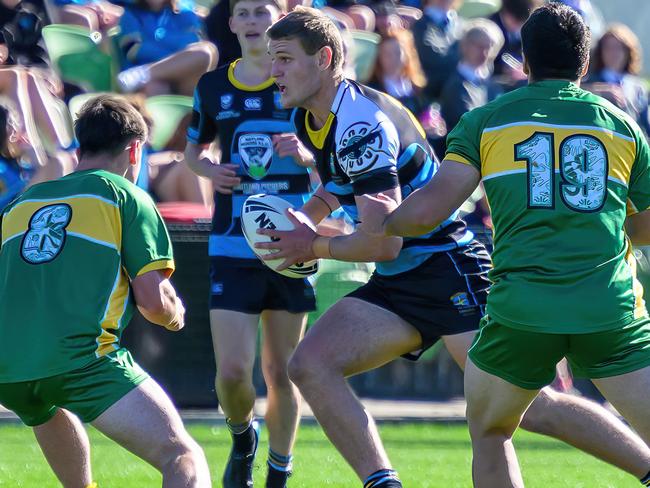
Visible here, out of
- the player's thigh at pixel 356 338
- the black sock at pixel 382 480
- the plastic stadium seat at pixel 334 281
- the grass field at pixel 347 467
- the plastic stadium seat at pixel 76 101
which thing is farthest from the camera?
the plastic stadium seat at pixel 76 101

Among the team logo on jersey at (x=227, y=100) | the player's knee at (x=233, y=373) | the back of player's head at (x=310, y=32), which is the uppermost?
the back of player's head at (x=310, y=32)

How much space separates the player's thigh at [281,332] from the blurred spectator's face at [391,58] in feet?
16.4

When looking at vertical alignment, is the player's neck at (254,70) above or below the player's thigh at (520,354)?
below

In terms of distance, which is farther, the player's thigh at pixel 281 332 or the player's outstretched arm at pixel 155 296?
the player's thigh at pixel 281 332

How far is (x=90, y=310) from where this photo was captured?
14.6 ft

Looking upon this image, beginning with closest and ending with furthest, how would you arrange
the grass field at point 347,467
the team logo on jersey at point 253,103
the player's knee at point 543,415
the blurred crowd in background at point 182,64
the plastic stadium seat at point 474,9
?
the player's knee at point 543,415 < the team logo on jersey at point 253,103 < the grass field at point 347,467 < the blurred crowd in background at point 182,64 < the plastic stadium seat at point 474,9

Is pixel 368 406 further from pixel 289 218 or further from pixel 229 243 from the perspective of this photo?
pixel 289 218

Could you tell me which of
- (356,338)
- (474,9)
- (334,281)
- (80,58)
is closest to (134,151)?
(356,338)

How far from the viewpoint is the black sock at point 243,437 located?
632 cm

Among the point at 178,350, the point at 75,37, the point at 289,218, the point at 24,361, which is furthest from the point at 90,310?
the point at 75,37

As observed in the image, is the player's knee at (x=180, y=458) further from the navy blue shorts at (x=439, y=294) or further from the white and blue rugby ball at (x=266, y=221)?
the navy blue shorts at (x=439, y=294)

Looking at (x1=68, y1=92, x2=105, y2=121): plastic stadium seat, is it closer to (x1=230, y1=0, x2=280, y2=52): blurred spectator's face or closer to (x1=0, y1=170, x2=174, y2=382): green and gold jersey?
(x1=230, y1=0, x2=280, y2=52): blurred spectator's face

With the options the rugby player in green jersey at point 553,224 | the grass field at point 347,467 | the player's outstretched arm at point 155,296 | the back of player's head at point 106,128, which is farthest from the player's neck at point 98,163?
the grass field at point 347,467

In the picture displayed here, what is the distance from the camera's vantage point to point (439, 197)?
4.38m
